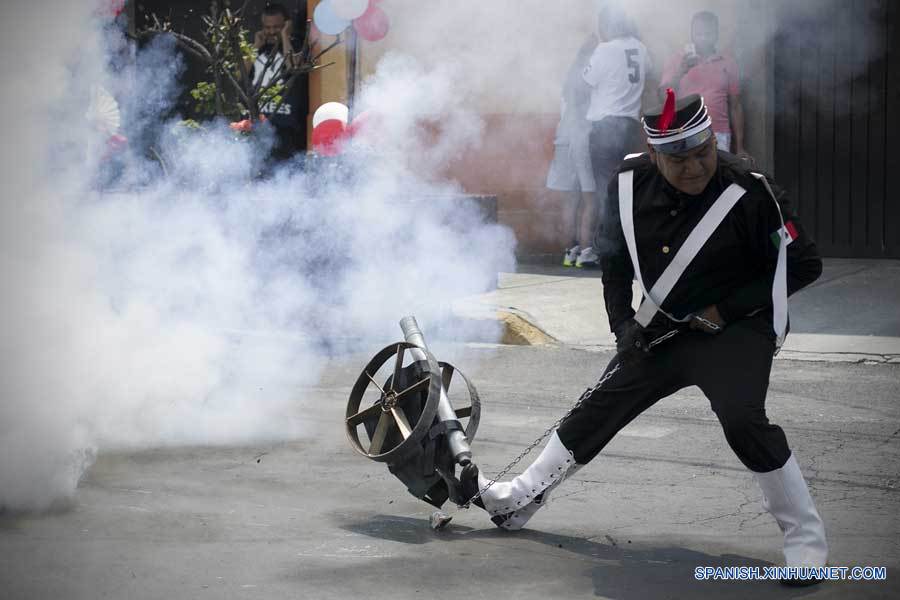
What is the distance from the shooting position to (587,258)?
1104 cm

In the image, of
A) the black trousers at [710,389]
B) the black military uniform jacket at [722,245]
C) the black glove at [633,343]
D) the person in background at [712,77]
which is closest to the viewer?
the black trousers at [710,389]

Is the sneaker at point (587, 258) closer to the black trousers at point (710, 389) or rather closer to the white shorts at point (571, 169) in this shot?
the white shorts at point (571, 169)

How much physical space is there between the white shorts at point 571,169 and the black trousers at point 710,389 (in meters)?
6.45

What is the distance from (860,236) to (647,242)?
281 inches

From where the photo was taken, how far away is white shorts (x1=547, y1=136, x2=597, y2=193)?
1077cm

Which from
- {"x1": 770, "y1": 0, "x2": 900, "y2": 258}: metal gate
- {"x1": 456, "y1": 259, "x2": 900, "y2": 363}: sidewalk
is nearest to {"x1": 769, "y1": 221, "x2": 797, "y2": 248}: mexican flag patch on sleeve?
{"x1": 456, "y1": 259, "x2": 900, "y2": 363}: sidewalk

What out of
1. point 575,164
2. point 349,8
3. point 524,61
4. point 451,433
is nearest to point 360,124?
point 349,8

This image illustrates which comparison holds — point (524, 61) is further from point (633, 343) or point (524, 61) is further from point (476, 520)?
point (633, 343)

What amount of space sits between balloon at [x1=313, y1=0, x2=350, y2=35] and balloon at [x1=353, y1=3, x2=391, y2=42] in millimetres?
→ 582

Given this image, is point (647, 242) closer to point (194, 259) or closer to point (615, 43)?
point (194, 259)

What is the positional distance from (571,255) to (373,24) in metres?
3.31

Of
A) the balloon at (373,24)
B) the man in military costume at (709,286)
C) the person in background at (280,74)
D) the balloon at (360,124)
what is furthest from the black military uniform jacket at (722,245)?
the person in background at (280,74)

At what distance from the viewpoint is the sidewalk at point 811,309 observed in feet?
26.7

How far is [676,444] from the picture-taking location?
5.91m
